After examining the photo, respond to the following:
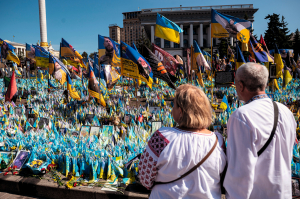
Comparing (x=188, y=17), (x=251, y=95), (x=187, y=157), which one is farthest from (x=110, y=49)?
(x=188, y=17)

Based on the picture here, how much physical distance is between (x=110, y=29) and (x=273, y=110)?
5301 inches

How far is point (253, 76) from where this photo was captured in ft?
5.72

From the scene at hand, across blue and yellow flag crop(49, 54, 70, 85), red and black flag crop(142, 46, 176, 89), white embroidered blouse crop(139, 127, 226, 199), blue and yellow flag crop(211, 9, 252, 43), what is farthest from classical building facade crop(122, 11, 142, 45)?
white embroidered blouse crop(139, 127, 226, 199)

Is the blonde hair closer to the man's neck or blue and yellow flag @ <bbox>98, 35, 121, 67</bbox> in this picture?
the man's neck

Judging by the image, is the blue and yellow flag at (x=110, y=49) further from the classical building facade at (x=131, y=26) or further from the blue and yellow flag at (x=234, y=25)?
the classical building facade at (x=131, y=26)

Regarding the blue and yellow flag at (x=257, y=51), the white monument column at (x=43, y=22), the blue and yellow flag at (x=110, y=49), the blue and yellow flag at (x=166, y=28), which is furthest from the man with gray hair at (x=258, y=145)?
the white monument column at (x=43, y=22)

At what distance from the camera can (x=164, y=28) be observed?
314 inches

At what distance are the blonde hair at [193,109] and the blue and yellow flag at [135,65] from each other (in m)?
4.87

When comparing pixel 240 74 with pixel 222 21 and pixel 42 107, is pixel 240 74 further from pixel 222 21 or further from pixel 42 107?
pixel 42 107

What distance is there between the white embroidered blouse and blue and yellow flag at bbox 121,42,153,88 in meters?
4.97

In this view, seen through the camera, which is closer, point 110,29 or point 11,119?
point 11,119

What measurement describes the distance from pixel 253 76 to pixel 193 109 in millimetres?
576

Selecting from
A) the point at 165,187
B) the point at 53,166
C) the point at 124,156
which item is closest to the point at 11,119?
the point at 53,166

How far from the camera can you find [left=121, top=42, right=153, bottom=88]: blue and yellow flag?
22.1ft
